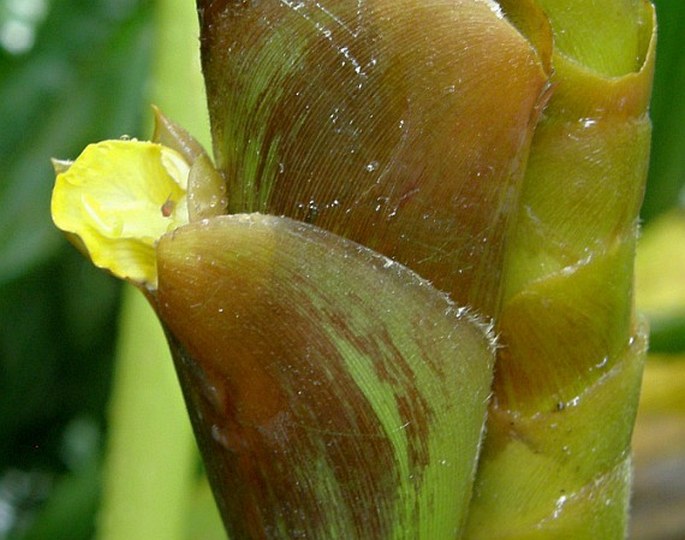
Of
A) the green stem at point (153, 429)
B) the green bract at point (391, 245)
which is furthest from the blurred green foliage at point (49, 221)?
the green bract at point (391, 245)

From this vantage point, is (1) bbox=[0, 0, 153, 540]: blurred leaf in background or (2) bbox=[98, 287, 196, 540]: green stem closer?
(2) bbox=[98, 287, 196, 540]: green stem

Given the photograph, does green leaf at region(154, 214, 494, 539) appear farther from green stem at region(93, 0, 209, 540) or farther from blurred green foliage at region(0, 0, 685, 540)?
blurred green foliage at region(0, 0, 685, 540)

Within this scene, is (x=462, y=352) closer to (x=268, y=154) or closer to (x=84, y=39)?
(x=268, y=154)

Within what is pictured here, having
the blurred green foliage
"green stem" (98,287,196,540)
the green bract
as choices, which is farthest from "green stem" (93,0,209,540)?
the blurred green foliage

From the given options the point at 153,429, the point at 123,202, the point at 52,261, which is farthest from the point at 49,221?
the point at 123,202

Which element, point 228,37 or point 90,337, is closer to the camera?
point 228,37

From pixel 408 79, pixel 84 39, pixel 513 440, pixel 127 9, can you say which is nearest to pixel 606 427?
pixel 513 440
